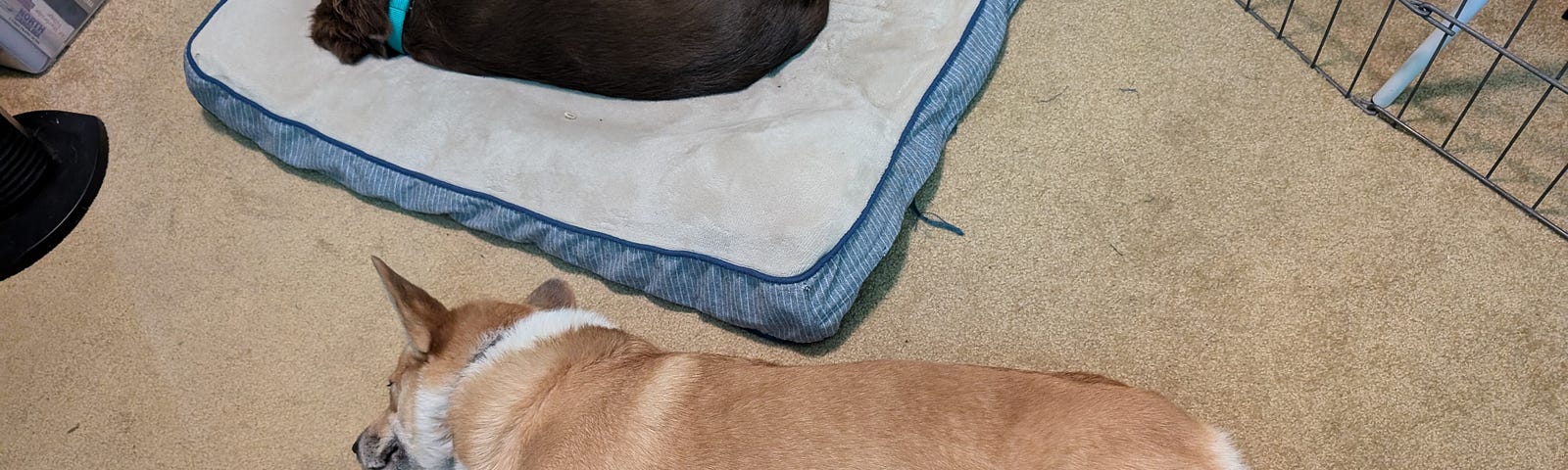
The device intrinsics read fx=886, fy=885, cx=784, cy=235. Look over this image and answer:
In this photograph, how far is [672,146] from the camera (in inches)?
78.4

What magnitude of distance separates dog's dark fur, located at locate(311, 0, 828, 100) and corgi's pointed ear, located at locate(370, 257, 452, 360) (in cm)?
80

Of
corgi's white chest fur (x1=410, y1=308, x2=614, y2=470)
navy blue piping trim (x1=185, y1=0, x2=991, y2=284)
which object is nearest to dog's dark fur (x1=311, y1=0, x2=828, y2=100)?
navy blue piping trim (x1=185, y1=0, x2=991, y2=284)

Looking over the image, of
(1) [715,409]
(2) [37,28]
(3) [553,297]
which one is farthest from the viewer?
(2) [37,28]

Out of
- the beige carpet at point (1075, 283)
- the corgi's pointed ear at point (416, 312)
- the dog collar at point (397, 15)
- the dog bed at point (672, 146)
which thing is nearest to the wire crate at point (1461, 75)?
the beige carpet at point (1075, 283)

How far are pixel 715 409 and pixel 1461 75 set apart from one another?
6.49 ft

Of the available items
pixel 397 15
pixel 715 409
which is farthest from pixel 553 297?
pixel 397 15

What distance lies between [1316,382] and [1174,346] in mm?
261

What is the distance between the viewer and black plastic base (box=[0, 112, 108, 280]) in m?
2.19

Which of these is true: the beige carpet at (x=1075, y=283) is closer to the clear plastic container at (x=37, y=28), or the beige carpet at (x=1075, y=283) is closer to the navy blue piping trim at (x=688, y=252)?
the navy blue piping trim at (x=688, y=252)

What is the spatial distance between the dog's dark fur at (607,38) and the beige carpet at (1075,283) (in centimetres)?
42

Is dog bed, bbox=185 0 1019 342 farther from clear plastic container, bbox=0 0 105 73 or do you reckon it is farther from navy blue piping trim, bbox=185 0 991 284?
clear plastic container, bbox=0 0 105 73

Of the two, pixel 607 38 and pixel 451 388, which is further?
pixel 607 38

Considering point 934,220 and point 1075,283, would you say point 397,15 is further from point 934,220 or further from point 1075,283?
point 1075,283

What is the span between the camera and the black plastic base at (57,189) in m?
2.19
